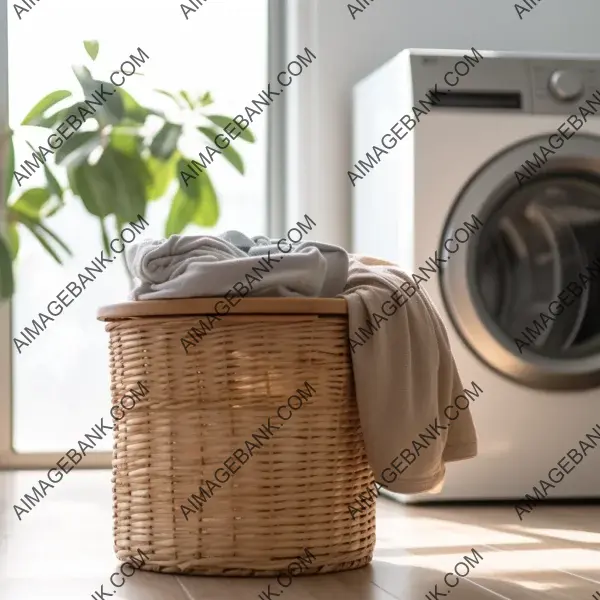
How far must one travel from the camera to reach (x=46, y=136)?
2.90 metres

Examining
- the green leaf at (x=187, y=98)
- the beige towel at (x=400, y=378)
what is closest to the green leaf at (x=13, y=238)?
the green leaf at (x=187, y=98)

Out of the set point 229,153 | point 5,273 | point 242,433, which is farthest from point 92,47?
point 242,433

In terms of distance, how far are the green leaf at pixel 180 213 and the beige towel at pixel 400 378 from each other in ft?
4.39

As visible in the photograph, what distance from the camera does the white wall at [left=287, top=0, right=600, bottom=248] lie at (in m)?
2.85

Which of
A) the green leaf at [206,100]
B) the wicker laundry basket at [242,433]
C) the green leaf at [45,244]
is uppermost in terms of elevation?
the green leaf at [206,100]

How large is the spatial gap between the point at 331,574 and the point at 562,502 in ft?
3.23

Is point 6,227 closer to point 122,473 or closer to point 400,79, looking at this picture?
point 400,79

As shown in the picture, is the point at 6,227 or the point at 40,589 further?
the point at 6,227

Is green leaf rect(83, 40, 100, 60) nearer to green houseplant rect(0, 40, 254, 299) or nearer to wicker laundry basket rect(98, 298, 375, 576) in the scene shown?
green houseplant rect(0, 40, 254, 299)

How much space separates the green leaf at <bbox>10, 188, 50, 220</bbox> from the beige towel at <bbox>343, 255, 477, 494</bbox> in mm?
1482

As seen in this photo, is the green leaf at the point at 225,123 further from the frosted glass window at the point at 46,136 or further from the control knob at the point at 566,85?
the control knob at the point at 566,85

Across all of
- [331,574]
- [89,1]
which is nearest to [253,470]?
[331,574]

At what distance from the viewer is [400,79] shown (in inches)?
92.2

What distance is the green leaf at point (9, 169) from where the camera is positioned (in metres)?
2.82
